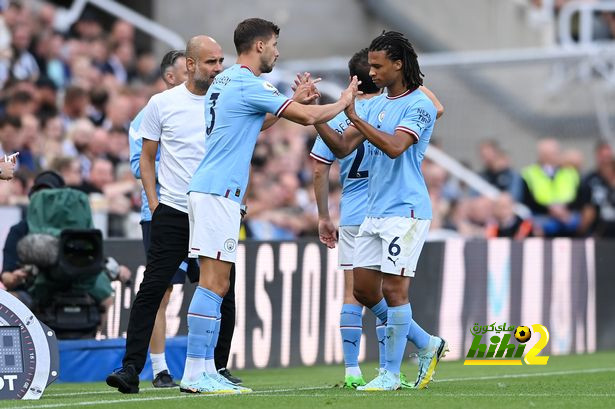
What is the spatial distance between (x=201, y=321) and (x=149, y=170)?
1433 millimetres

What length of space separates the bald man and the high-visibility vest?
9.63 meters

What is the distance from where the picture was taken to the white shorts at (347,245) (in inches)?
403

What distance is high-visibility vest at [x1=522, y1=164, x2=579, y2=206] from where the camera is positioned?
19.1 metres

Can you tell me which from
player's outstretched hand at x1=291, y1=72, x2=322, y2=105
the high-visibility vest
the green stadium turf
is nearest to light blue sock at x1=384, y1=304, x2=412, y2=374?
the green stadium turf

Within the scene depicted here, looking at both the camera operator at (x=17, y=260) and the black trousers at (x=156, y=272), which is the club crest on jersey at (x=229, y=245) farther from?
the camera operator at (x=17, y=260)

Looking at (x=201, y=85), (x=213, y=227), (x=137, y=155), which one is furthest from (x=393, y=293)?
(x=137, y=155)

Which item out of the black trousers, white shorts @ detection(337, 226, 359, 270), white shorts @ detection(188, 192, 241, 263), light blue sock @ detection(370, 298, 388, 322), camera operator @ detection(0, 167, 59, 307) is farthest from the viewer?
camera operator @ detection(0, 167, 59, 307)

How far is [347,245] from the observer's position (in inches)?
404

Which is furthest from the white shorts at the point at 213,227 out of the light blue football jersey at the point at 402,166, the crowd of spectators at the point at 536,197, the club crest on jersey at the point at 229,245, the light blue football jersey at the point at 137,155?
the crowd of spectators at the point at 536,197

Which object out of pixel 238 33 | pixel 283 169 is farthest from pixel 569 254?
pixel 238 33

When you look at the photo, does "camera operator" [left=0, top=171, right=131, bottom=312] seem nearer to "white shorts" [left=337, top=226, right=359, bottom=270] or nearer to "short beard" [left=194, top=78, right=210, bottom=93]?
"short beard" [left=194, top=78, right=210, bottom=93]

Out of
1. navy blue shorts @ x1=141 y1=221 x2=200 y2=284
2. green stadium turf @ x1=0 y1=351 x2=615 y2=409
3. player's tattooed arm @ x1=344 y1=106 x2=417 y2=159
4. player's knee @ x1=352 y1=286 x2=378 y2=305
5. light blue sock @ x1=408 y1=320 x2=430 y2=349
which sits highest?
player's tattooed arm @ x1=344 y1=106 x2=417 y2=159

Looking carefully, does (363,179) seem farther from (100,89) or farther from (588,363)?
(100,89)

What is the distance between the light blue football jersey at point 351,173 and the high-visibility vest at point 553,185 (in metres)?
9.08
